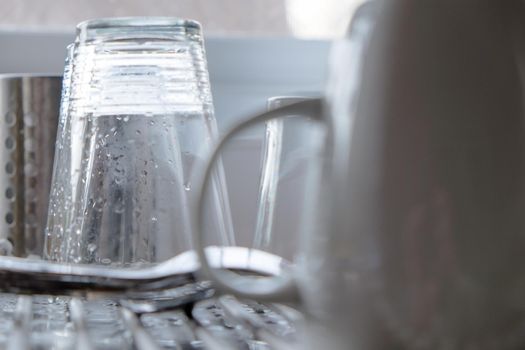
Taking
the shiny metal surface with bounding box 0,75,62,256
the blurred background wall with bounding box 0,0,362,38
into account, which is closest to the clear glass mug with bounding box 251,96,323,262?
the shiny metal surface with bounding box 0,75,62,256

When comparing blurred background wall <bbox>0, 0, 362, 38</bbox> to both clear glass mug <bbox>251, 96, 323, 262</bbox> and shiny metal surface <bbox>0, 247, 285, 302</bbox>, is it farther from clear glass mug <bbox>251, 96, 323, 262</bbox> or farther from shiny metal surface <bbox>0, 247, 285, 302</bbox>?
shiny metal surface <bbox>0, 247, 285, 302</bbox>

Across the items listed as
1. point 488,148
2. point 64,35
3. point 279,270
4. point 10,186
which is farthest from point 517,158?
point 64,35

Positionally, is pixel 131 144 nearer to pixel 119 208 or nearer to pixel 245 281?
pixel 119 208

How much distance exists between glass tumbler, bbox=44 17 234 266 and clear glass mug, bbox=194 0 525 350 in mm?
199

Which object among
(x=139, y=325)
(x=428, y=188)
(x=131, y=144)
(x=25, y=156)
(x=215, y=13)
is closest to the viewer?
(x=428, y=188)

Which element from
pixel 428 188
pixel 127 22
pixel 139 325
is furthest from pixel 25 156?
pixel 428 188

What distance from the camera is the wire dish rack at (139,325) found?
0.35 m

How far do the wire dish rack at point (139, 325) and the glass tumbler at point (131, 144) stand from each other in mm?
39

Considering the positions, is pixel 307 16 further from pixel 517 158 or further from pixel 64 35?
pixel 517 158

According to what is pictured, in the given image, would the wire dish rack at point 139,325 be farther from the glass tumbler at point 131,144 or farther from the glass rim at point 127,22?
the glass rim at point 127,22

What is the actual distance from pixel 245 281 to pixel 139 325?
0.09 meters

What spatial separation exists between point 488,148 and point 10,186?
1.42ft

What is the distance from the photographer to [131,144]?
0.51 m

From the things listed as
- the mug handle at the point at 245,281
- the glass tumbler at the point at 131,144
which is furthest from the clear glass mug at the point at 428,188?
the glass tumbler at the point at 131,144
